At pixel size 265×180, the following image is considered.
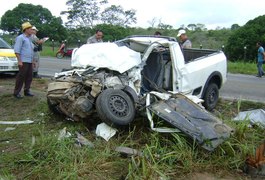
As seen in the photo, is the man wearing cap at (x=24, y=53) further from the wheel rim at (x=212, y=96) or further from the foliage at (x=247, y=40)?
the foliage at (x=247, y=40)

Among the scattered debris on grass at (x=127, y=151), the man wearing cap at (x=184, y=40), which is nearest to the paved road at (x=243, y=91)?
the man wearing cap at (x=184, y=40)

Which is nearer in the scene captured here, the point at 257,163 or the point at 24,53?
the point at 257,163

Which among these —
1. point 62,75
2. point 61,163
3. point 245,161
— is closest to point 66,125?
point 62,75

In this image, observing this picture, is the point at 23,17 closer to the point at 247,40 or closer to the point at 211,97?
the point at 247,40

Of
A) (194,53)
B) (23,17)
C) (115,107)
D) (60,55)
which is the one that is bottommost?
(60,55)

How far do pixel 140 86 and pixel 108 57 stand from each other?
770mm

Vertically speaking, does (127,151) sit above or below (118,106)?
below

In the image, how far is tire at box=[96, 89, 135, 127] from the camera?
5.50 metres

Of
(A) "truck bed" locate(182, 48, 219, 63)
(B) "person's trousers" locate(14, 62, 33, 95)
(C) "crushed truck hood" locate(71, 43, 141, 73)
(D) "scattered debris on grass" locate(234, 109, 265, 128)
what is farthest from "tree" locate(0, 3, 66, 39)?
(D) "scattered debris on grass" locate(234, 109, 265, 128)

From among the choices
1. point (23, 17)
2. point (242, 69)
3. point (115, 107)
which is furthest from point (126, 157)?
point (23, 17)

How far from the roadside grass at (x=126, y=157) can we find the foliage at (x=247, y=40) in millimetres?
19449

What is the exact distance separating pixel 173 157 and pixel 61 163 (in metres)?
1.40

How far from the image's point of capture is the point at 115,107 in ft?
18.5

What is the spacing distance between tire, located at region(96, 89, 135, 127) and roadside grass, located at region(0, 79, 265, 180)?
0.24m
